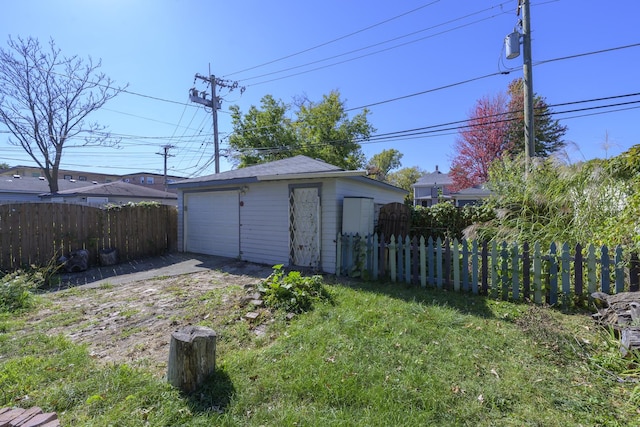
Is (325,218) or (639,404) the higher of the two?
(325,218)

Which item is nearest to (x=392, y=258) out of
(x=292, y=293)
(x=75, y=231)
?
(x=292, y=293)

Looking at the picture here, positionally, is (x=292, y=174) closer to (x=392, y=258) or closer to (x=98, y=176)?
(x=392, y=258)

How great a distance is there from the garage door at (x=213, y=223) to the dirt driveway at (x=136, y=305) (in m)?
1.19

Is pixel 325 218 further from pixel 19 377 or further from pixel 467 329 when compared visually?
pixel 19 377

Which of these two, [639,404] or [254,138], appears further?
[254,138]

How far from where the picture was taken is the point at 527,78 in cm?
920

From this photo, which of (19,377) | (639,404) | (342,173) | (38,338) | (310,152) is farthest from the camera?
(310,152)

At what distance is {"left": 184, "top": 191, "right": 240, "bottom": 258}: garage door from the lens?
28.1 feet

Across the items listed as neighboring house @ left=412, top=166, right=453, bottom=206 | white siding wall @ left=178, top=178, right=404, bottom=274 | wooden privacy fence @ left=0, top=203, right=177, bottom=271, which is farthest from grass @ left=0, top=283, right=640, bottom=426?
neighboring house @ left=412, top=166, right=453, bottom=206

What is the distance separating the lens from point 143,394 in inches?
90.4

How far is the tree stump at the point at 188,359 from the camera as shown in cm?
235

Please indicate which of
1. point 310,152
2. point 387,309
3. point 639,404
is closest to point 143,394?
point 387,309

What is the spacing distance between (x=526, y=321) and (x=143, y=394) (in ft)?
13.3

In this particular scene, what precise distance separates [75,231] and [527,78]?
13564 mm
